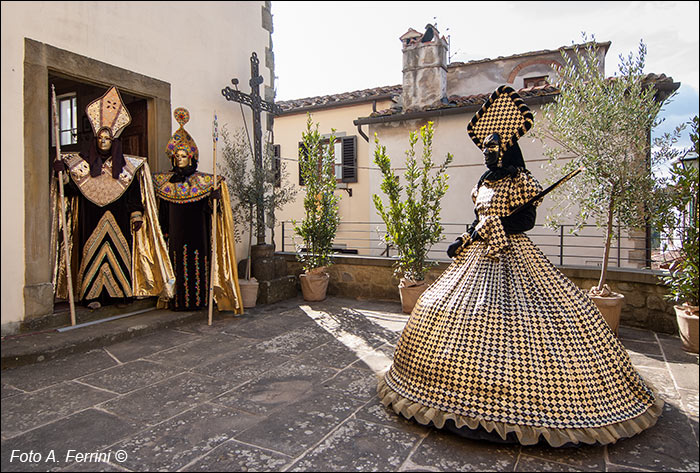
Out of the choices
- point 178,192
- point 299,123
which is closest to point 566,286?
point 178,192

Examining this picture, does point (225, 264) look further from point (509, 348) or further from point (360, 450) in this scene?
point (509, 348)

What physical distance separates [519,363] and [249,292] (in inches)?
164

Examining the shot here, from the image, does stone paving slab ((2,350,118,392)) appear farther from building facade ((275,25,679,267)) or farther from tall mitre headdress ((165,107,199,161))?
building facade ((275,25,679,267))

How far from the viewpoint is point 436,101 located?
8820 millimetres

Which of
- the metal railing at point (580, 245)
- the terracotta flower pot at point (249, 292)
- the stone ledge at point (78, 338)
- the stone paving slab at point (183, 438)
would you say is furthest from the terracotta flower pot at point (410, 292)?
the stone paving slab at point (183, 438)

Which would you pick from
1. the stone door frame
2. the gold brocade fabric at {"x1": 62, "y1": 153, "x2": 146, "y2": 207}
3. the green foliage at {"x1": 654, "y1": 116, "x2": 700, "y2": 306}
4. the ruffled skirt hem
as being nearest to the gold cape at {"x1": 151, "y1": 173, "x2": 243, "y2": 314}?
the gold brocade fabric at {"x1": 62, "y1": 153, "x2": 146, "y2": 207}

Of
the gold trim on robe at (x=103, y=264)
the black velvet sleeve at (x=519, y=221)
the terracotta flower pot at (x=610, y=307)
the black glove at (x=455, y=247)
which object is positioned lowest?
the terracotta flower pot at (x=610, y=307)

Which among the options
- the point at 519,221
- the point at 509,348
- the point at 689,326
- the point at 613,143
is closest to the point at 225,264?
the point at 519,221

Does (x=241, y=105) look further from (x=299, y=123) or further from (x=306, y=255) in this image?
(x=299, y=123)

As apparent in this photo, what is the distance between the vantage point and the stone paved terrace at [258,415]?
213 cm

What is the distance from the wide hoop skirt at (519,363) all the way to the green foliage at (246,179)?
12.7 ft

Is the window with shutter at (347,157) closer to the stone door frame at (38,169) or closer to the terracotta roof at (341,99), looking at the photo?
the terracotta roof at (341,99)

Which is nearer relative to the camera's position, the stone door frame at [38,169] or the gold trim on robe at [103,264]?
the stone door frame at [38,169]

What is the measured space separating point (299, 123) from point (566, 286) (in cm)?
1068
